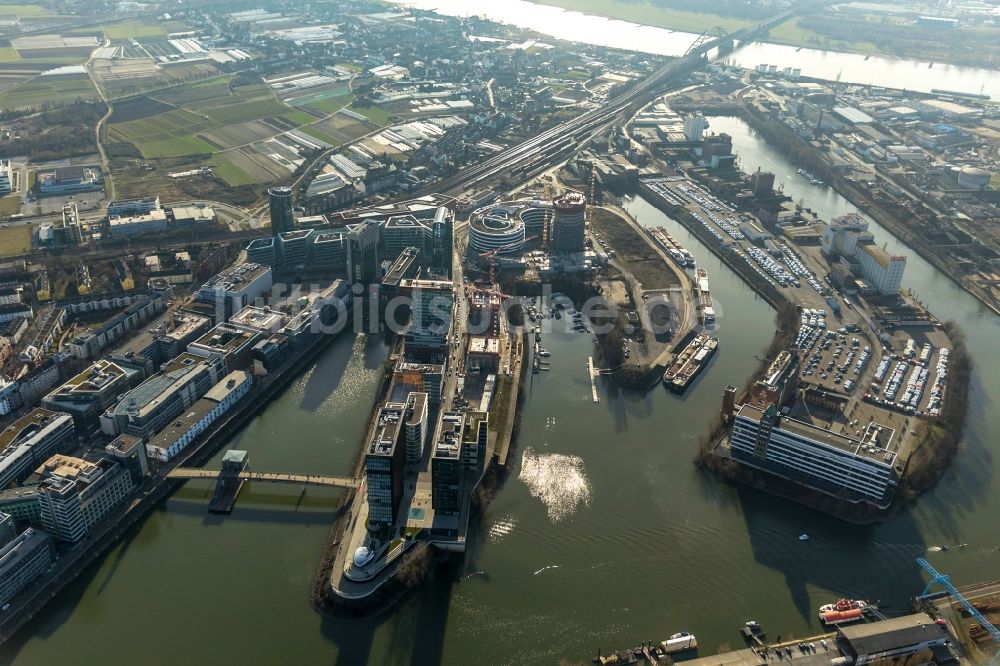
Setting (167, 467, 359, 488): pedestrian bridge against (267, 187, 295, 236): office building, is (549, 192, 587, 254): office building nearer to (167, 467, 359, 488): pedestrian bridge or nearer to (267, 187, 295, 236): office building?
(267, 187, 295, 236): office building

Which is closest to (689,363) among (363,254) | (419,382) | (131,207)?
(419,382)

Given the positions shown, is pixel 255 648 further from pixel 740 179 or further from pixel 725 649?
pixel 740 179

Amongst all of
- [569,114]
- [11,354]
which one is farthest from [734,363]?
[569,114]

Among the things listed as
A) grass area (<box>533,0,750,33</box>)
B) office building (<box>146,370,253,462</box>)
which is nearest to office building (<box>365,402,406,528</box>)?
office building (<box>146,370,253,462</box>)

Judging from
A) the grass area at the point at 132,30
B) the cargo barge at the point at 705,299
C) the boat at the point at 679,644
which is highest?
the grass area at the point at 132,30

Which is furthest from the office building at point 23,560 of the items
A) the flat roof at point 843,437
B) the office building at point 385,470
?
the flat roof at point 843,437

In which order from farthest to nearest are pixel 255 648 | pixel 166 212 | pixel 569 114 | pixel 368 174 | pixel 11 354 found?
pixel 569 114
pixel 368 174
pixel 166 212
pixel 11 354
pixel 255 648

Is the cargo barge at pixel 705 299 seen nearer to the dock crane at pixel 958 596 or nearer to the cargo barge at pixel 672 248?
the cargo barge at pixel 672 248
